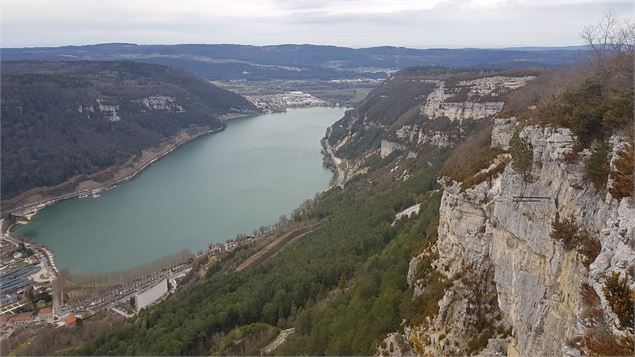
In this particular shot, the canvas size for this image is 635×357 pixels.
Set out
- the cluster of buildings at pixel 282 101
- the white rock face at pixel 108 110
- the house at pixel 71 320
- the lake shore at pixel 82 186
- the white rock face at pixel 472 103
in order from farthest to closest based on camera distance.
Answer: the cluster of buildings at pixel 282 101 → the white rock face at pixel 108 110 → the lake shore at pixel 82 186 → the white rock face at pixel 472 103 → the house at pixel 71 320

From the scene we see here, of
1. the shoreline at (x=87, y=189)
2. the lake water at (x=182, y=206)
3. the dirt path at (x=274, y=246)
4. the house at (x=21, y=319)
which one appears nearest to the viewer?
the house at (x=21, y=319)

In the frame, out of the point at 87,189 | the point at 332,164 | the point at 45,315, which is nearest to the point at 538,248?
the point at 45,315

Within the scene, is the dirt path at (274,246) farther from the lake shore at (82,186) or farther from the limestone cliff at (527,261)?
the lake shore at (82,186)

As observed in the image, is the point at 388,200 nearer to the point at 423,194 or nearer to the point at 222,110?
the point at 423,194

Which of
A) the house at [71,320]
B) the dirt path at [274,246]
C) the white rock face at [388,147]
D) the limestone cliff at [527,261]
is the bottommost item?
the house at [71,320]

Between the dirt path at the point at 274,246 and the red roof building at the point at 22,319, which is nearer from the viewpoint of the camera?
the red roof building at the point at 22,319

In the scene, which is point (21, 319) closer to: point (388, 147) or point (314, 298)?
point (314, 298)

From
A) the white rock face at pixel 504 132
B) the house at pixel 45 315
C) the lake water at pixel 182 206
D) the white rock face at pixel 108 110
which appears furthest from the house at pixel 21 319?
the white rock face at pixel 108 110

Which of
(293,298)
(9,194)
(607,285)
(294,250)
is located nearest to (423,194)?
(294,250)
